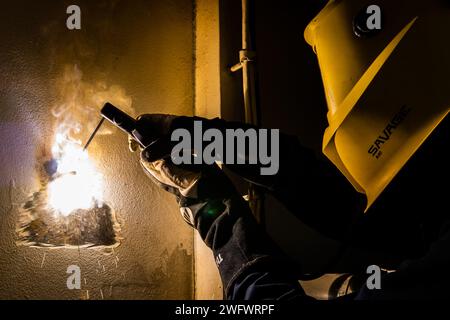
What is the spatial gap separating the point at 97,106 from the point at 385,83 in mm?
1175

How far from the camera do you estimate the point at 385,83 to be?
117cm

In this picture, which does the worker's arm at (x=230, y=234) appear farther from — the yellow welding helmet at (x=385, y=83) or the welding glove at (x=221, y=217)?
the yellow welding helmet at (x=385, y=83)

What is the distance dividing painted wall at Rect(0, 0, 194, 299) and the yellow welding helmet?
0.86 meters

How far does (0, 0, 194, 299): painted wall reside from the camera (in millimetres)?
1484

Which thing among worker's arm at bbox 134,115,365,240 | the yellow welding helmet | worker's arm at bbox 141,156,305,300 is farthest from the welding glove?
the yellow welding helmet

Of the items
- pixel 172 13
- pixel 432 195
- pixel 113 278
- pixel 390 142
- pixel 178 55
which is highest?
pixel 172 13

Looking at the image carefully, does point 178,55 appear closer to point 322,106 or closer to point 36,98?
point 36,98

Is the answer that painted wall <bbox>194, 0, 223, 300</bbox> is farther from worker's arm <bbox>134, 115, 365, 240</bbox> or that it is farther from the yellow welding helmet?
the yellow welding helmet

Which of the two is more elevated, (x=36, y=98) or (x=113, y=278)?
(x=36, y=98)

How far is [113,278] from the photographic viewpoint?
1.61 metres
